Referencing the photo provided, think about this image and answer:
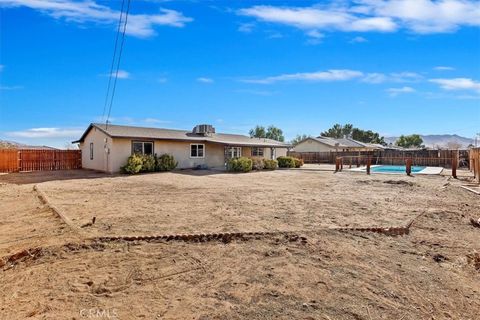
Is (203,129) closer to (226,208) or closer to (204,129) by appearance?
(204,129)

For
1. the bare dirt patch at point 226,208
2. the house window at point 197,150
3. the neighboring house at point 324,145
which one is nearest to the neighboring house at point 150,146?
the house window at point 197,150

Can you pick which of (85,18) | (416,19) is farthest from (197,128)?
(416,19)

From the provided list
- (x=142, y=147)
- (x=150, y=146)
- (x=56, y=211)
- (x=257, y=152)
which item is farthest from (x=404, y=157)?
(x=56, y=211)

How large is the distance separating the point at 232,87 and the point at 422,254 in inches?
881

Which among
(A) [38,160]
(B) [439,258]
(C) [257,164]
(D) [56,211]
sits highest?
(A) [38,160]

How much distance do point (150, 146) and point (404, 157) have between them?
86.3ft

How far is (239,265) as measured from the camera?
488cm

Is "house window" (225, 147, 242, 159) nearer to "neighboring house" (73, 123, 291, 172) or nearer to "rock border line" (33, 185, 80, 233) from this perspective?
"neighboring house" (73, 123, 291, 172)

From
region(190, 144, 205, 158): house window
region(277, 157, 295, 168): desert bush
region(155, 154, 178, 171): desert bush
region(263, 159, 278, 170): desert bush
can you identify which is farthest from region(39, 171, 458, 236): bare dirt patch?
region(277, 157, 295, 168): desert bush

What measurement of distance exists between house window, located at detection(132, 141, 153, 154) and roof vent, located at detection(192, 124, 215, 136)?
6.43 meters

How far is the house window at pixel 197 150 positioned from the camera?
977 inches

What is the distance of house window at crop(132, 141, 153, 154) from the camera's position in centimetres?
2128

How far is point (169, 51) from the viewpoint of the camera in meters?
15.0

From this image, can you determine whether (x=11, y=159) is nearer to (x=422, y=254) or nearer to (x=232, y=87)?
(x=232, y=87)
